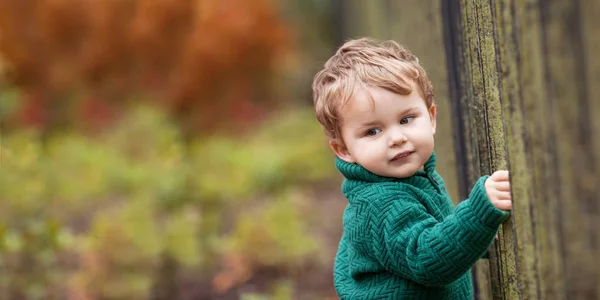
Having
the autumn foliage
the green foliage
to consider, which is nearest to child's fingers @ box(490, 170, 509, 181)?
the green foliage

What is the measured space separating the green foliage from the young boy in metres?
1.72

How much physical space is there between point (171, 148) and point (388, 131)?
5996 millimetres

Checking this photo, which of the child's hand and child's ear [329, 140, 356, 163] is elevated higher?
child's ear [329, 140, 356, 163]

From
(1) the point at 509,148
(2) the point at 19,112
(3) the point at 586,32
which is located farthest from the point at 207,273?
(2) the point at 19,112

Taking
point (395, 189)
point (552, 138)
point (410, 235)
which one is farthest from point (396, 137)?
point (552, 138)

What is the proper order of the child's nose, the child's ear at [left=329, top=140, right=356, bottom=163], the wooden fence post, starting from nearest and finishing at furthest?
the wooden fence post → the child's nose → the child's ear at [left=329, top=140, right=356, bottom=163]

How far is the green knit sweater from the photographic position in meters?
1.98

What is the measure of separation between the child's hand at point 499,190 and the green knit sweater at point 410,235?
1 cm

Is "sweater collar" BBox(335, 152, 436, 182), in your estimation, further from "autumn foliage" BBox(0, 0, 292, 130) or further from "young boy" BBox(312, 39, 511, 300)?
"autumn foliage" BBox(0, 0, 292, 130)

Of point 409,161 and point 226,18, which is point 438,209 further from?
point 226,18

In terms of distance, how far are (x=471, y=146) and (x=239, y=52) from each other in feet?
25.7

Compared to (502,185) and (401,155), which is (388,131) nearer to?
(401,155)

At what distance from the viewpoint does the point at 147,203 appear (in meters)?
6.19

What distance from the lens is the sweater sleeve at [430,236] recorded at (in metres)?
1.97
